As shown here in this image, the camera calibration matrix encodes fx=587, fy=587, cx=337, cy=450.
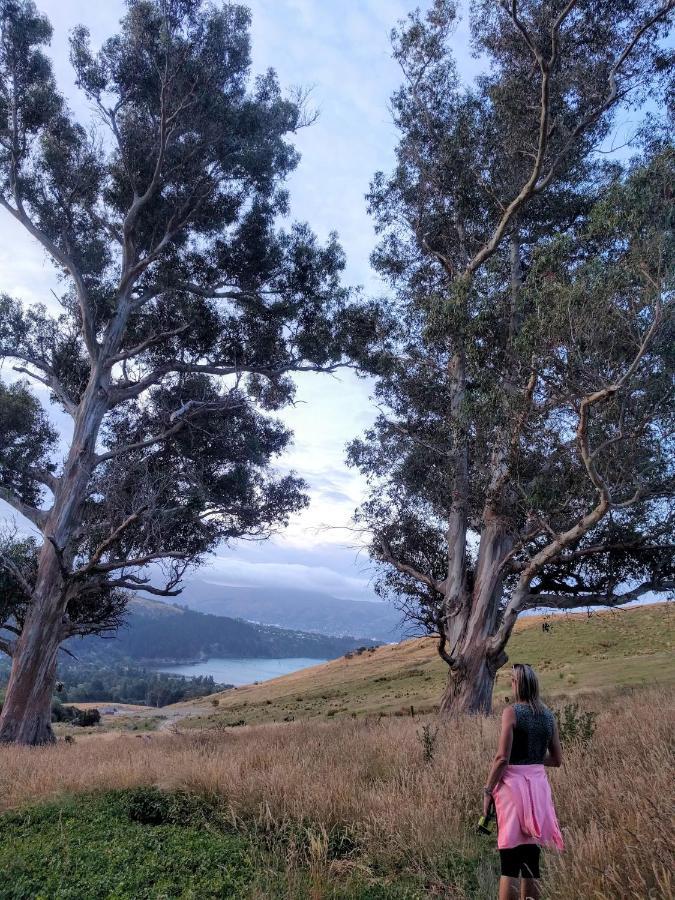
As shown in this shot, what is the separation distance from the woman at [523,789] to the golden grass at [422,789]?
0.16m

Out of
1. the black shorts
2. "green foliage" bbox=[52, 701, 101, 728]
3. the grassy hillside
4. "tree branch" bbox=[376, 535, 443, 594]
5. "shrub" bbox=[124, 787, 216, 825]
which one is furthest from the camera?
"green foliage" bbox=[52, 701, 101, 728]

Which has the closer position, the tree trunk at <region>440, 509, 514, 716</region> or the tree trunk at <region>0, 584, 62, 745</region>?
the tree trunk at <region>440, 509, 514, 716</region>

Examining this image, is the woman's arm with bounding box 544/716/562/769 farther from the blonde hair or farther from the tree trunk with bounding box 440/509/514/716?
the tree trunk with bounding box 440/509/514/716

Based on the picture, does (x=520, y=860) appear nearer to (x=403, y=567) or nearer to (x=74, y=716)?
(x=403, y=567)

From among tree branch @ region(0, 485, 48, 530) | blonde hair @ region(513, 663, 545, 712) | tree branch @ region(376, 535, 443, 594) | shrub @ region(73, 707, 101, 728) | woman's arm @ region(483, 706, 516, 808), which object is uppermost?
tree branch @ region(0, 485, 48, 530)

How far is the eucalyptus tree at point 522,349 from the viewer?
34.0ft

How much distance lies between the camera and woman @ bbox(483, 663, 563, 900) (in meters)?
4.06

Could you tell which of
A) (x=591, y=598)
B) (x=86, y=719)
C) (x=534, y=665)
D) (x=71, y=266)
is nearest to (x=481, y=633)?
(x=591, y=598)

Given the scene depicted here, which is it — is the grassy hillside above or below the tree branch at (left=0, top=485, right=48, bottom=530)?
below

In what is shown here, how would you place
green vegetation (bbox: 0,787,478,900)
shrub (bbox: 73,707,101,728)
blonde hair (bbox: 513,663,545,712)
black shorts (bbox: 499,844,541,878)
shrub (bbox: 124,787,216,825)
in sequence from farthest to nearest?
shrub (bbox: 73,707,101,728) → shrub (bbox: 124,787,216,825) → blonde hair (bbox: 513,663,545,712) → green vegetation (bbox: 0,787,478,900) → black shorts (bbox: 499,844,541,878)

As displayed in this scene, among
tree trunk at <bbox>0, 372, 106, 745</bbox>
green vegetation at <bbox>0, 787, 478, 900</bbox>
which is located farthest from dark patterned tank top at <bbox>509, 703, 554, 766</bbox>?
tree trunk at <bbox>0, 372, 106, 745</bbox>

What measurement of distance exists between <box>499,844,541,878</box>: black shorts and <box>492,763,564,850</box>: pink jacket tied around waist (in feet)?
0.15

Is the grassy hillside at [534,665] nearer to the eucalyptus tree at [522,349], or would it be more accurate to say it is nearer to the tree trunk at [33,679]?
the eucalyptus tree at [522,349]

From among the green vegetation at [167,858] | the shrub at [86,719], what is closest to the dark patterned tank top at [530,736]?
the green vegetation at [167,858]
